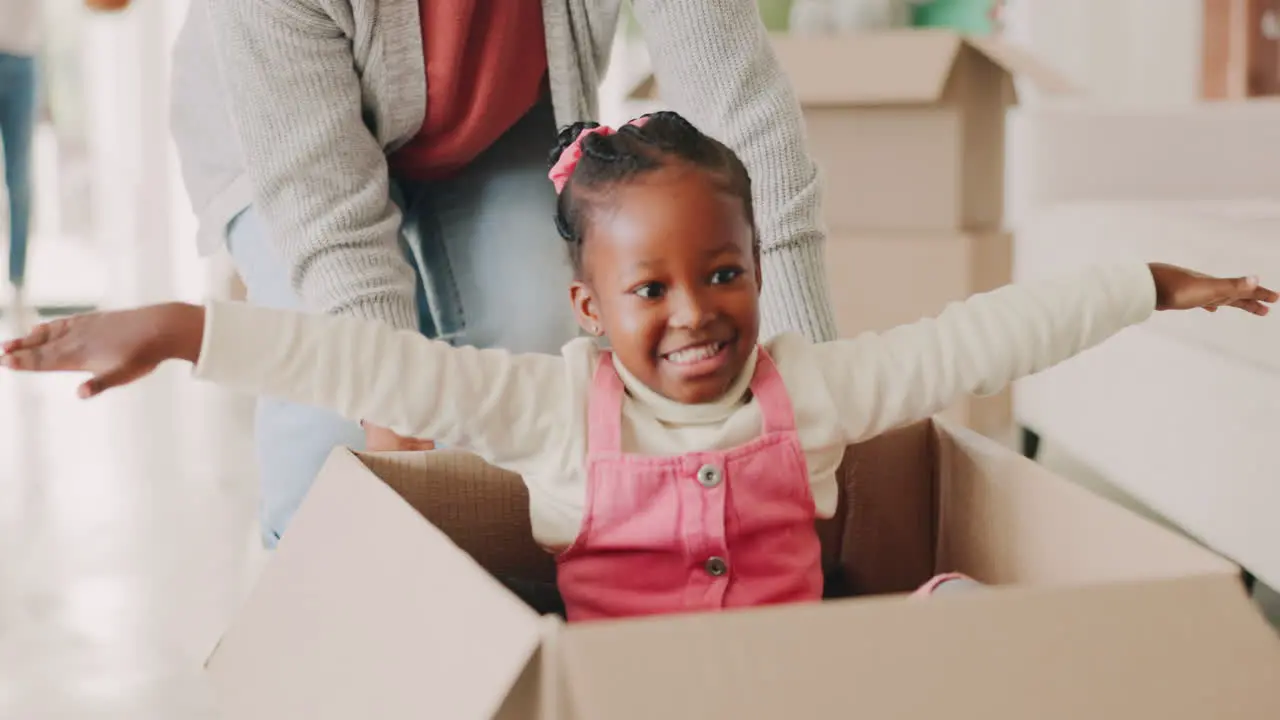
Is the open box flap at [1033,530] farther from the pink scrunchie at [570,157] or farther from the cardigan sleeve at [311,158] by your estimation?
the cardigan sleeve at [311,158]

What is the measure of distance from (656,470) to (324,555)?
215mm

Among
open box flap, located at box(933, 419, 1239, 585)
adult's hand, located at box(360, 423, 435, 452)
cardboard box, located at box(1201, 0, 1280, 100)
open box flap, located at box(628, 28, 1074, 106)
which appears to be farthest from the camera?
cardboard box, located at box(1201, 0, 1280, 100)

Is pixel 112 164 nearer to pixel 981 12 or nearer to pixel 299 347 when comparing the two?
pixel 981 12

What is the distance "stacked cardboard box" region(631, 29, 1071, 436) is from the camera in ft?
6.31

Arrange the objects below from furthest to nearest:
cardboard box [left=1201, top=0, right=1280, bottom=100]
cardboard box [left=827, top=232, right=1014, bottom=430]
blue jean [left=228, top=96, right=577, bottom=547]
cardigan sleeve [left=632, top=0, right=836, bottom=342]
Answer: cardboard box [left=1201, top=0, right=1280, bottom=100], cardboard box [left=827, top=232, right=1014, bottom=430], blue jean [left=228, top=96, right=577, bottom=547], cardigan sleeve [left=632, top=0, right=836, bottom=342]

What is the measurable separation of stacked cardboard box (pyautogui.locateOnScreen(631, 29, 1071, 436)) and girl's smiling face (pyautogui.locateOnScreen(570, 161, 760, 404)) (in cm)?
116

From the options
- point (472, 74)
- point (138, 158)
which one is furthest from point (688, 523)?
point (138, 158)

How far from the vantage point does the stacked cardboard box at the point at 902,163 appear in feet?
6.31

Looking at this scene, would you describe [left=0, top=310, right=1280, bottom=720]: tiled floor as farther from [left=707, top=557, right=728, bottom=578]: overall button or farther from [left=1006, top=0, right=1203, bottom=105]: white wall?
[left=1006, top=0, right=1203, bottom=105]: white wall

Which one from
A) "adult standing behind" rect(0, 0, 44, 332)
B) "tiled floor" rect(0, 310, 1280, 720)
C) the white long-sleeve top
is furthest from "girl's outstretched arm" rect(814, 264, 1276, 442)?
"adult standing behind" rect(0, 0, 44, 332)

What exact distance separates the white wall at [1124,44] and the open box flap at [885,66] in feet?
2.72

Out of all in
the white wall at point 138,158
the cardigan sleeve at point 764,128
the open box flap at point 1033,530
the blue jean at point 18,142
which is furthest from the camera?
the white wall at point 138,158

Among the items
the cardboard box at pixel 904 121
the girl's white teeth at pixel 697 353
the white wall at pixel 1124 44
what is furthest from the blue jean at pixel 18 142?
the girl's white teeth at pixel 697 353

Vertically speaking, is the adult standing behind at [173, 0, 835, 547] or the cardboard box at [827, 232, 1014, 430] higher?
the adult standing behind at [173, 0, 835, 547]
